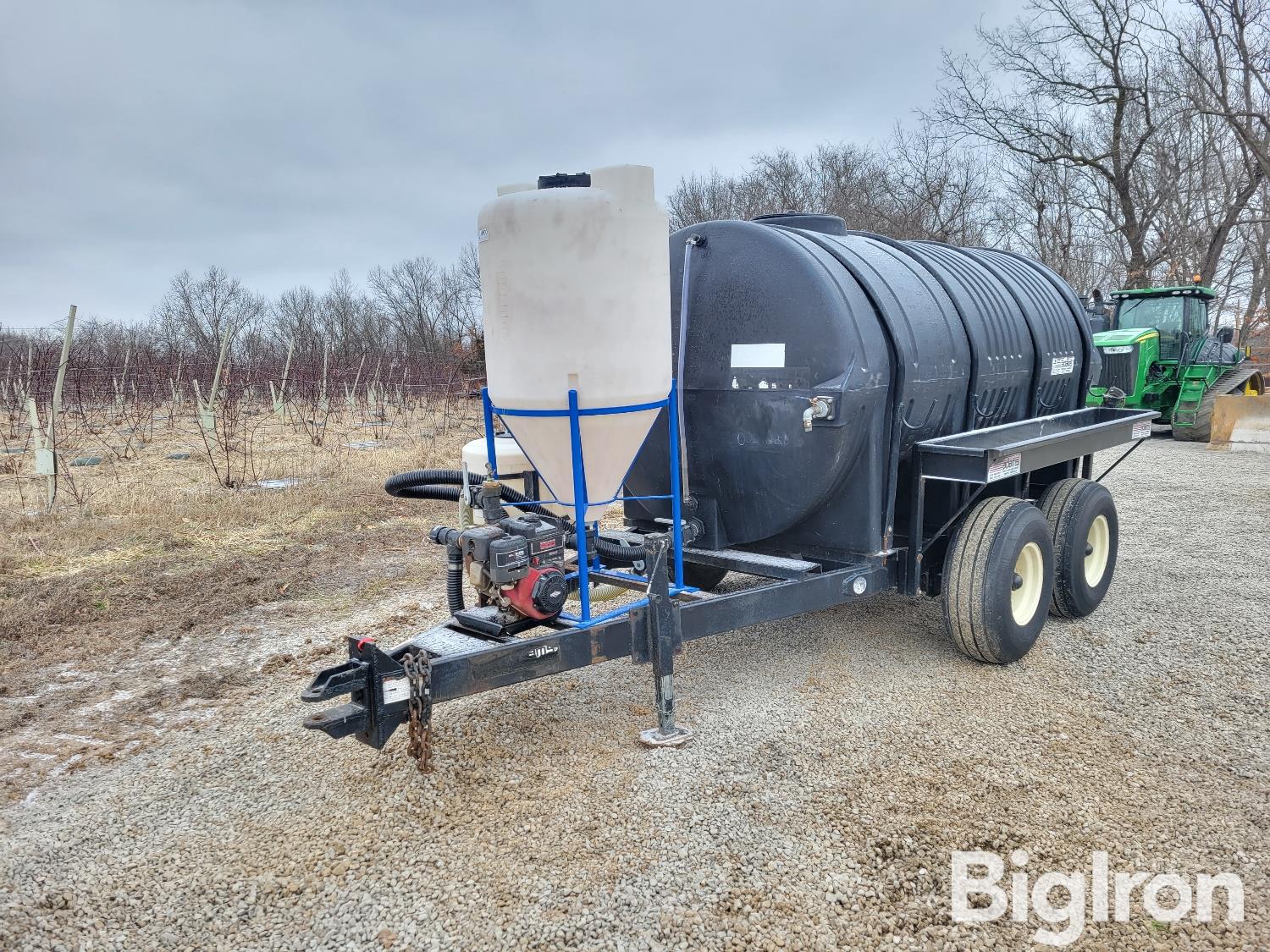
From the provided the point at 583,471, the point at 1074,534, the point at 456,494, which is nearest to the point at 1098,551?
the point at 1074,534

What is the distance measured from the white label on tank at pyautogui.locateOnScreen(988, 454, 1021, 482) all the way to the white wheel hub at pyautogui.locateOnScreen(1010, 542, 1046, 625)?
0.64 metres

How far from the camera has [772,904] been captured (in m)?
2.90

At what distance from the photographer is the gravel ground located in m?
2.85

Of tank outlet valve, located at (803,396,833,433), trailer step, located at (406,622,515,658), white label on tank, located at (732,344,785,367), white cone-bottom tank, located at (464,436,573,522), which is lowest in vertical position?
trailer step, located at (406,622,515,658)

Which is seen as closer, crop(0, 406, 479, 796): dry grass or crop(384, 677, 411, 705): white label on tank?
crop(384, 677, 411, 705): white label on tank

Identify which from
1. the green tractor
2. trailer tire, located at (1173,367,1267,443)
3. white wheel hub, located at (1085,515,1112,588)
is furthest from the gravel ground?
the green tractor

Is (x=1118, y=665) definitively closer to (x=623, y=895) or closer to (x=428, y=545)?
(x=623, y=895)

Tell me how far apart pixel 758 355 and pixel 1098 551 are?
3160 millimetres

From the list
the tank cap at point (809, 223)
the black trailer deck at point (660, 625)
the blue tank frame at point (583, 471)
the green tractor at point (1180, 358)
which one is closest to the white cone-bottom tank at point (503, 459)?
the blue tank frame at point (583, 471)

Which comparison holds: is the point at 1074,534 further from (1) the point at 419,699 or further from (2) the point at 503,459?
(1) the point at 419,699

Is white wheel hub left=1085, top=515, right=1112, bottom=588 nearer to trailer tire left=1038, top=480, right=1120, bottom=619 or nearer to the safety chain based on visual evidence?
trailer tire left=1038, top=480, right=1120, bottom=619

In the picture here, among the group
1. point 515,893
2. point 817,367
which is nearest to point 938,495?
point 817,367

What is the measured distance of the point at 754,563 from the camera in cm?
462

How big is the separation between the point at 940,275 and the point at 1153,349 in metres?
11.9
